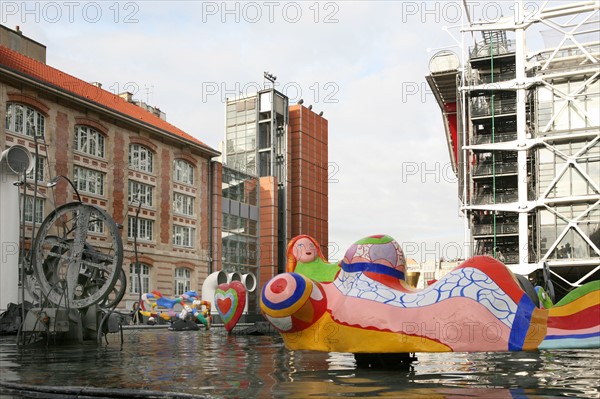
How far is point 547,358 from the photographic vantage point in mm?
13562

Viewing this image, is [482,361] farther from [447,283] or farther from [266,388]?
[266,388]

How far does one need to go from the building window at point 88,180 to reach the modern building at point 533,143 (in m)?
24.7

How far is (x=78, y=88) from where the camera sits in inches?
1810

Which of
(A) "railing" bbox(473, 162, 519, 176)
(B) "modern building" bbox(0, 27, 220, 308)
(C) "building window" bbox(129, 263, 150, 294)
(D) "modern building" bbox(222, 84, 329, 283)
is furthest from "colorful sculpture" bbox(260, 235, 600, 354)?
(D) "modern building" bbox(222, 84, 329, 283)

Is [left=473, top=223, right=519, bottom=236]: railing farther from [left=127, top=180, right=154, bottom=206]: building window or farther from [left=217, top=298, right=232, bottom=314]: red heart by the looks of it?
[left=217, top=298, right=232, bottom=314]: red heart

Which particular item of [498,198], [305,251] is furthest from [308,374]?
[498,198]

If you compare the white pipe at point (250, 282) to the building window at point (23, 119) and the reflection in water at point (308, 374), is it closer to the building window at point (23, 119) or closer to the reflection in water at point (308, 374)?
the building window at point (23, 119)

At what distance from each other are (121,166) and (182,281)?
10.1 meters

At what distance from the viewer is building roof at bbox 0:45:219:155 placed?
1601 inches

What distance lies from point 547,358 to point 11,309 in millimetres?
23984

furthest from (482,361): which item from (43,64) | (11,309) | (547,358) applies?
(43,64)

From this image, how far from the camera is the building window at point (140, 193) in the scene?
4672 centimetres

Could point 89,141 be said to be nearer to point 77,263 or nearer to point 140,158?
point 140,158

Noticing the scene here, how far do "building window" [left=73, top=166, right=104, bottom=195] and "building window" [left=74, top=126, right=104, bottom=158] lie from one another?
3.78 feet
